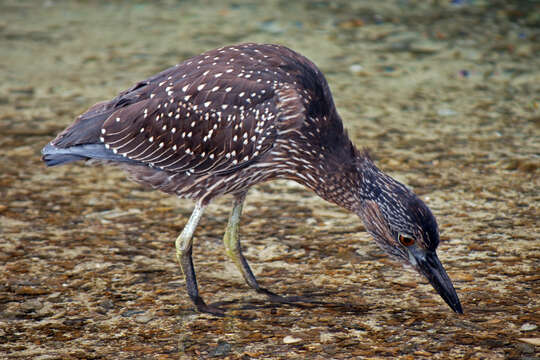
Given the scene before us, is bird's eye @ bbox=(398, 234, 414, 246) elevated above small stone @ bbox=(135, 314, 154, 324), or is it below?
above

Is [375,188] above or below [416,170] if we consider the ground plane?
above

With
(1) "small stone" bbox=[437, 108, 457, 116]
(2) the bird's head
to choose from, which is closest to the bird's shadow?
(2) the bird's head

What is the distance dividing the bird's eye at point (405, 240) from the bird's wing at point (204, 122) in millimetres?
1021

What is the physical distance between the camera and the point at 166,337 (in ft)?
16.3

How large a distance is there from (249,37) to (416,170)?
4426mm

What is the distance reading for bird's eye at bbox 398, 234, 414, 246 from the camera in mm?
5023

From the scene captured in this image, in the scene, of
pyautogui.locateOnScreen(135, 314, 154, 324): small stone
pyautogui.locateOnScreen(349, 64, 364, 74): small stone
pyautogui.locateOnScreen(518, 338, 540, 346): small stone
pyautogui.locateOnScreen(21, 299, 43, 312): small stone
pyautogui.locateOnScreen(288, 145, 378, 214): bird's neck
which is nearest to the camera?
pyautogui.locateOnScreen(518, 338, 540, 346): small stone

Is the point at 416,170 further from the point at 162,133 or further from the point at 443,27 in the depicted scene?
the point at 443,27

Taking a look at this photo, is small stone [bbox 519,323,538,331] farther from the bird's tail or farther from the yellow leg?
the bird's tail

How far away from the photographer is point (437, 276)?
503 centimetres

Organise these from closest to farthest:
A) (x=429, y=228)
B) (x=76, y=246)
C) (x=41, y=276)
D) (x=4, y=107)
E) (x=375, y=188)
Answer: (x=429, y=228), (x=375, y=188), (x=41, y=276), (x=76, y=246), (x=4, y=107)

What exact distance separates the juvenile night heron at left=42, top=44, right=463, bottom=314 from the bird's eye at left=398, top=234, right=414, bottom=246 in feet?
0.23

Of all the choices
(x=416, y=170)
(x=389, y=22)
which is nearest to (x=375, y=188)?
(x=416, y=170)

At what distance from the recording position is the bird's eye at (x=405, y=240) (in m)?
5.02
